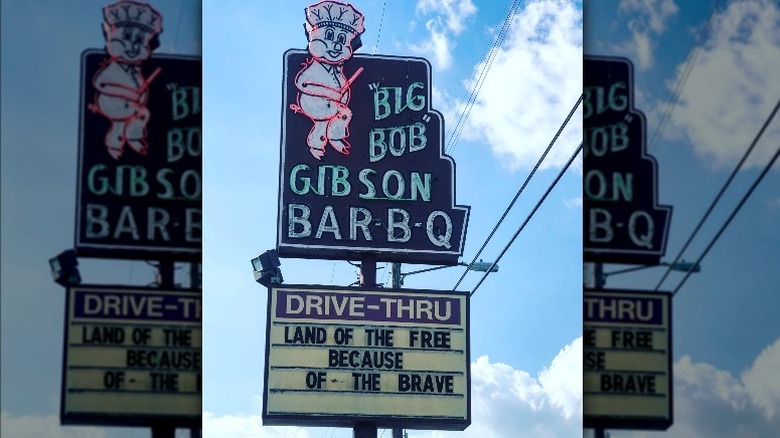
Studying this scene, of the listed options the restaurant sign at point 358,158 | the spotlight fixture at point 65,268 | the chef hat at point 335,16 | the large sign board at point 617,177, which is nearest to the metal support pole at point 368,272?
the restaurant sign at point 358,158

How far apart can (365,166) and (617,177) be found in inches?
427

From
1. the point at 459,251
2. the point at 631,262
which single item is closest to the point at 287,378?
the point at 459,251

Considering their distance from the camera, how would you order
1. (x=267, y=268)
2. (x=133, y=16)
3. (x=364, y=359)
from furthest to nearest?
(x=267, y=268), (x=364, y=359), (x=133, y=16)

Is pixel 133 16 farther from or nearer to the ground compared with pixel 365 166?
nearer to the ground

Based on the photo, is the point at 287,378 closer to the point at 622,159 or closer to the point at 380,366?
the point at 380,366

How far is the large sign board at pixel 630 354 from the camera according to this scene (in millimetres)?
9375

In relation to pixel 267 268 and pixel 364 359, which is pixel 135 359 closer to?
pixel 364 359

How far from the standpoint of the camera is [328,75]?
20.2 m

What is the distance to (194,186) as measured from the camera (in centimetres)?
855

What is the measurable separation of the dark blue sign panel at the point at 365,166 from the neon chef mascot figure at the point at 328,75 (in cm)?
Result: 1

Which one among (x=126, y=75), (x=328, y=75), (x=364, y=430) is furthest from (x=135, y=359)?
(x=328, y=75)

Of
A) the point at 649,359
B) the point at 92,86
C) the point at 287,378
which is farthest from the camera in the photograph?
the point at 287,378

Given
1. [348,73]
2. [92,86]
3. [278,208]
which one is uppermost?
[348,73]

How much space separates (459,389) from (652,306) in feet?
34.0
